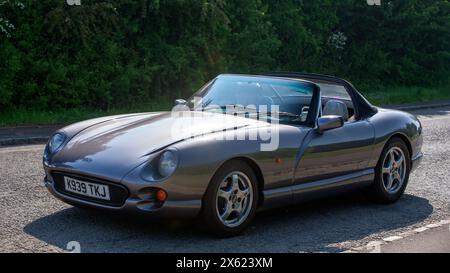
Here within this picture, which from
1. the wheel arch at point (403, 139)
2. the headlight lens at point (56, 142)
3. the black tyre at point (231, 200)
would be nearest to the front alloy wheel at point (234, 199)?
the black tyre at point (231, 200)

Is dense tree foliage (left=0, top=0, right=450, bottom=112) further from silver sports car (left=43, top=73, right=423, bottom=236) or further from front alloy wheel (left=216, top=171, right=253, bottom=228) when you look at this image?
front alloy wheel (left=216, top=171, right=253, bottom=228)

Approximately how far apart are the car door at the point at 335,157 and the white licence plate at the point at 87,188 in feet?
5.73

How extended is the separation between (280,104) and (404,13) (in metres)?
19.7

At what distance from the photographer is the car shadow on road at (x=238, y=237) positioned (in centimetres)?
556

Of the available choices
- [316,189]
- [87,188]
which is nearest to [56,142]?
[87,188]

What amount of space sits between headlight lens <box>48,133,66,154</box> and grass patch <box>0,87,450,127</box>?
306 inches

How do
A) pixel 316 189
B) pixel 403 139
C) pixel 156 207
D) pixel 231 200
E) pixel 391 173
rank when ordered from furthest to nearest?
pixel 403 139
pixel 391 173
pixel 316 189
pixel 231 200
pixel 156 207

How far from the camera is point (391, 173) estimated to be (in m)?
7.59

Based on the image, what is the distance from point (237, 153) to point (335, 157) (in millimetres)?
1366

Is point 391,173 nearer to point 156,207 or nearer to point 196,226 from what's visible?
point 196,226

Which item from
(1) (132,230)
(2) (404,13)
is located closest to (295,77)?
(1) (132,230)

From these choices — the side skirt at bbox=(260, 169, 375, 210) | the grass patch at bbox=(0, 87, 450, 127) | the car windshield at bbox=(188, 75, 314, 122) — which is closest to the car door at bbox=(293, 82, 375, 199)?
the side skirt at bbox=(260, 169, 375, 210)

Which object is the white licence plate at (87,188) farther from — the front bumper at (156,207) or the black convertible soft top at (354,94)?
the black convertible soft top at (354,94)
